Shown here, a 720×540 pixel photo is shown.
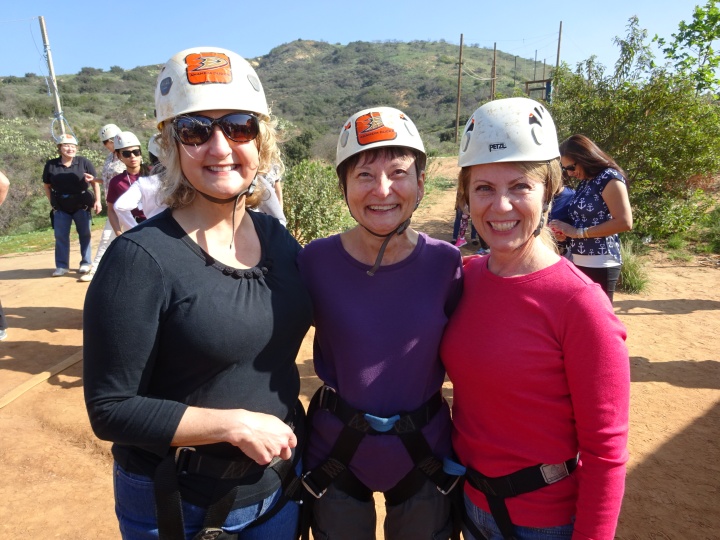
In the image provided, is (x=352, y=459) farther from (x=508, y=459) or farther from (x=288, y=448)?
(x=508, y=459)

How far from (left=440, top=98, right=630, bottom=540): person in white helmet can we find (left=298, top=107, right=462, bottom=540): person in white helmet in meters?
0.14

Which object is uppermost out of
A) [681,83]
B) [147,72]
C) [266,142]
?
[147,72]

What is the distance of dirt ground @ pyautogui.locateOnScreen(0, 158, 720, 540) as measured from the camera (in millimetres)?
3156

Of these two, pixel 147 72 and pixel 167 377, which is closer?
pixel 167 377

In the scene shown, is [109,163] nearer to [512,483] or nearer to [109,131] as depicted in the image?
[109,131]

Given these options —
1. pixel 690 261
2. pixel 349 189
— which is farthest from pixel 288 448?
pixel 690 261

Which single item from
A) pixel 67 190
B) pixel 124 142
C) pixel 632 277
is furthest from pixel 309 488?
pixel 67 190

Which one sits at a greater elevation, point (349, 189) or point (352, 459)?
point (349, 189)

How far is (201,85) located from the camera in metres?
1.54

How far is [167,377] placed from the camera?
1.44 m

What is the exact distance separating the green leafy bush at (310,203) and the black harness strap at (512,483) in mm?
7079

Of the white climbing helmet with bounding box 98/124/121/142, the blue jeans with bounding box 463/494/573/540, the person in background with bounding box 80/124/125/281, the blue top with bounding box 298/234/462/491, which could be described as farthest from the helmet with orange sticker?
the white climbing helmet with bounding box 98/124/121/142

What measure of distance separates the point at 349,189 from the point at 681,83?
976 cm

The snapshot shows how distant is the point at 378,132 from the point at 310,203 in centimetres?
684
